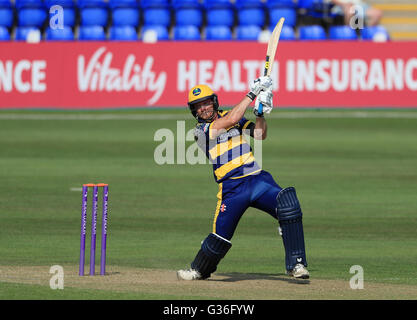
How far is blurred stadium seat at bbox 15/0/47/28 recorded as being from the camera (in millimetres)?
29406

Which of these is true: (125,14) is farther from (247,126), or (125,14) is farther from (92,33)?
(247,126)

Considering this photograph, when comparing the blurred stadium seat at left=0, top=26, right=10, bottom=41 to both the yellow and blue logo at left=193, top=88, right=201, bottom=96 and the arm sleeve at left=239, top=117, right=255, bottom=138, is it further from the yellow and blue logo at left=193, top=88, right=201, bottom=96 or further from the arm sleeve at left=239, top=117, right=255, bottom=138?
the arm sleeve at left=239, top=117, right=255, bottom=138

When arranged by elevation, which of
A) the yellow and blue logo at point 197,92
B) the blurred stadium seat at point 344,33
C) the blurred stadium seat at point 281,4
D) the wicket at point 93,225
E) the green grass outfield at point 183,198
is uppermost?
the blurred stadium seat at point 281,4

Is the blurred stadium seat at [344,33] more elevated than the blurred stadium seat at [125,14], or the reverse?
the blurred stadium seat at [125,14]

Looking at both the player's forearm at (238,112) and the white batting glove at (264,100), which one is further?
the white batting glove at (264,100)

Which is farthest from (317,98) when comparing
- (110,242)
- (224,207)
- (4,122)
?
(224,207)

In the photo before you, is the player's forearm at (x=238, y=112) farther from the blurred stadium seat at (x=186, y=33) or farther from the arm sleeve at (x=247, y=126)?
the blurred stadium seat at (x=186, y=33)

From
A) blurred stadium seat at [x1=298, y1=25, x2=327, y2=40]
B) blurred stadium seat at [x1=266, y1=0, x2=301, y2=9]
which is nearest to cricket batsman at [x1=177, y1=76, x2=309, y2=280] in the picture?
blurred stadium seat at [x1=298, y1=25, x2=327, y2=40]

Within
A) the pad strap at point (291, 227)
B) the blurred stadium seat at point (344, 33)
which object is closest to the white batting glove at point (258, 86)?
the pad strap at point (291, 227)

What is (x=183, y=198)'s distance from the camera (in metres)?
15.7

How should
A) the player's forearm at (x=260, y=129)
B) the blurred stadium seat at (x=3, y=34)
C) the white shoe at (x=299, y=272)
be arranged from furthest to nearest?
1. the blurred stadium seat at (x=3, y=34)
2. the player's forearm at (x=260, y=129)
3. the white shoe at (x=299, y=272)

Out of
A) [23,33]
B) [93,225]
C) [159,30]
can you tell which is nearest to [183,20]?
[159,30]

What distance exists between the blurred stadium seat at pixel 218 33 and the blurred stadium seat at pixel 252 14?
1.22m

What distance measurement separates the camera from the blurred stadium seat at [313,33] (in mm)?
29594
